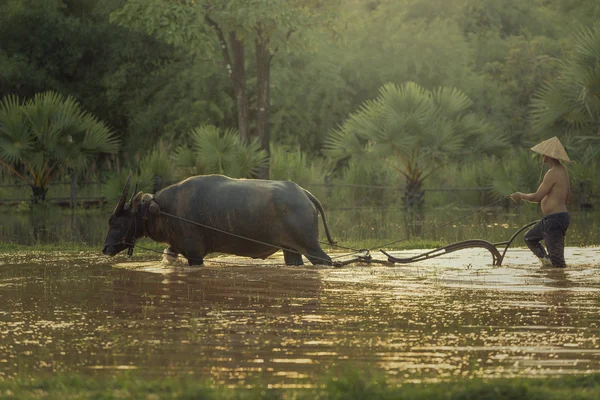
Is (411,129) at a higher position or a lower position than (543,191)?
higher

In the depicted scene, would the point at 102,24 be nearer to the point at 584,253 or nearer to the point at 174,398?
the point at 584,253

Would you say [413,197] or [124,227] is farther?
[413,197]

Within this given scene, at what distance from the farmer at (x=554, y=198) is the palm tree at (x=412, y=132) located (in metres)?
11.6

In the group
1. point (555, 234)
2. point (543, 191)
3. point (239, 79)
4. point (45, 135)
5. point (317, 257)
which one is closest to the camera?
point (555, 234)

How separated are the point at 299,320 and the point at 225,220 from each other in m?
4.41

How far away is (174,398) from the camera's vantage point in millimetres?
5680

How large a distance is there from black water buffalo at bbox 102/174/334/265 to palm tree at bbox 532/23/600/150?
10.7 m

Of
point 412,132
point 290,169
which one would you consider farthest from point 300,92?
point 412,132

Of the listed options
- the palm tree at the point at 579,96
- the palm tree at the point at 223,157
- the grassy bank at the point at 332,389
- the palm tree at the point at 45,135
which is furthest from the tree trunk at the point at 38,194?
the grassy bank at the point at 332,389

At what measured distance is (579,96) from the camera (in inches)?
857

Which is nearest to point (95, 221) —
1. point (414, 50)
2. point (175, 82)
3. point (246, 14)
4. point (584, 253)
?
point (246, 14)

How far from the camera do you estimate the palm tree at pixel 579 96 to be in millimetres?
21766

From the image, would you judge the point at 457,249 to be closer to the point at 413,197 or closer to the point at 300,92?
the point at 413,197

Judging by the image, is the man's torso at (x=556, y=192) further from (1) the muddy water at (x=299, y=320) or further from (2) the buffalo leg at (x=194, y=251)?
(2) the buffalo leg at (x=194, y=251)
